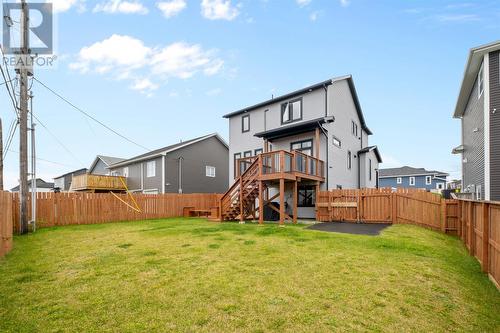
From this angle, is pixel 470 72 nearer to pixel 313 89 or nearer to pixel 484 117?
pixel 484 117

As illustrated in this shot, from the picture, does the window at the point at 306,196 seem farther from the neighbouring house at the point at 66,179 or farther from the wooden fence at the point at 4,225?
the neighbouring house at the point at 66,179

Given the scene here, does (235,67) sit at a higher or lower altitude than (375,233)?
higher

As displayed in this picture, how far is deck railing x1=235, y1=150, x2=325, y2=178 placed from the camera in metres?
12.7

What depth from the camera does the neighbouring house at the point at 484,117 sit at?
1111 cm

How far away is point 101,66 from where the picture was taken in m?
18.1

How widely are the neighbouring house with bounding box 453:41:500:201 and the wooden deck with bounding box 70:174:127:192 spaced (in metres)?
25.6

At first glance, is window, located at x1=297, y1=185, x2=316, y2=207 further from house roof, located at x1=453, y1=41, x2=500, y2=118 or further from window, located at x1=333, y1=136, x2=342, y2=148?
house roof, located at x1=453, y1=41, x2=500, y2=118

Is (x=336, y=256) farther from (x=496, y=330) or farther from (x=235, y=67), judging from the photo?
(x=235, y=67)

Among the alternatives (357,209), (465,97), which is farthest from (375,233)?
(465,97)

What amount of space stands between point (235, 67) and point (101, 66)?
9217 millimetres

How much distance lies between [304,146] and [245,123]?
19.5 ft

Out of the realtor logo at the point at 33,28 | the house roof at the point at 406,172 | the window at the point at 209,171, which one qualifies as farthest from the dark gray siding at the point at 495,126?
the house roof at the point at 406,172

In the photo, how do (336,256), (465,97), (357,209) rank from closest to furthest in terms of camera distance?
(336,256)
(357,209)
(465,97)

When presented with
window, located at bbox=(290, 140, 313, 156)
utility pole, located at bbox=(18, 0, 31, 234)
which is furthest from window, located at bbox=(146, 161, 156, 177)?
window, located at bbox=(290, 140, 313, 156)
